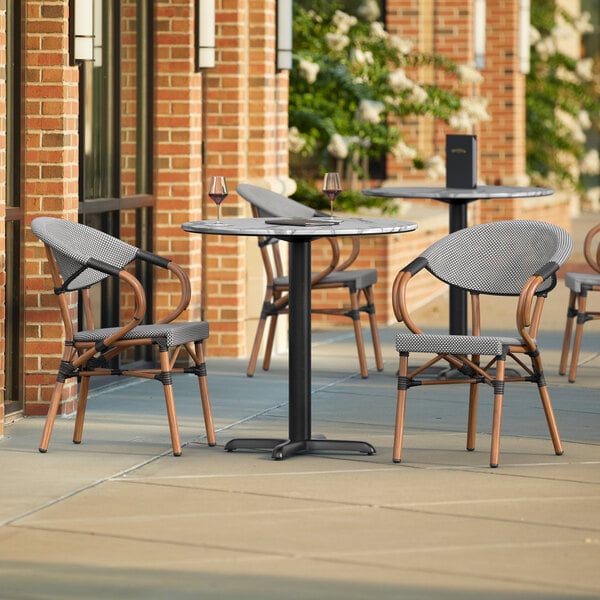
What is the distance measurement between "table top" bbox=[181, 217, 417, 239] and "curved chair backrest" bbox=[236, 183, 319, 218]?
193 centimetres

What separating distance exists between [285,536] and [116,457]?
1.60m

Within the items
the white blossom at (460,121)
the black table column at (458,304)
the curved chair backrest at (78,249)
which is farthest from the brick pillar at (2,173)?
the white blossom at (460,121)

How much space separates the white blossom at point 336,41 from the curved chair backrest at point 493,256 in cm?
619

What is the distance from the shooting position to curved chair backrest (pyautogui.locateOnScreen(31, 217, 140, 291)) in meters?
6.95

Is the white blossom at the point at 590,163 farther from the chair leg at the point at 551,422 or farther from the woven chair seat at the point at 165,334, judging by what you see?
the woven chair seat at the point at 165,334

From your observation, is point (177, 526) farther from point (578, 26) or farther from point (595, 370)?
point (578, 26)

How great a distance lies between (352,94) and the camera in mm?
13570

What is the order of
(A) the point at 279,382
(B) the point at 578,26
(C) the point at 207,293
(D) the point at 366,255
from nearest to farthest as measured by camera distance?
1. (A) the point at 279,382
2. (C) the point at 207,293
3. (D) the point at 366,255
4. (B) the point at 578,26

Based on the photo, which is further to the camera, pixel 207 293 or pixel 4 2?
pixel 207 293

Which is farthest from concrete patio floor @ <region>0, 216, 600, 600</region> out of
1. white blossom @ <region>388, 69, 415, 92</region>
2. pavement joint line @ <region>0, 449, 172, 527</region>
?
white blossom @ <region>388, 69, 415, 92</region>

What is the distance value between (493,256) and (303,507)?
1934 mm

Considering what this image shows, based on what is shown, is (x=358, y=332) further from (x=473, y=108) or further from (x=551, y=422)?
(x=473, y=108)

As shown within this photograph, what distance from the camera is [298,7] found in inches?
563

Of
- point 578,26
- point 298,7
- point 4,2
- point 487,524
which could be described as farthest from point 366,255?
point 578,26
